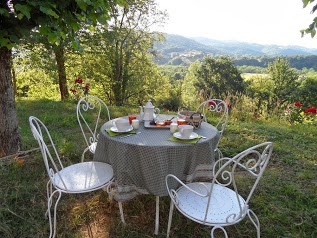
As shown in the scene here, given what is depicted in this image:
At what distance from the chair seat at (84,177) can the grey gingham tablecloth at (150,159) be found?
0.53ft

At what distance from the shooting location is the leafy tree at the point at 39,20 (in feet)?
6.75

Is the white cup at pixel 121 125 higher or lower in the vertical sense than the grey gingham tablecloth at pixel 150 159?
higher

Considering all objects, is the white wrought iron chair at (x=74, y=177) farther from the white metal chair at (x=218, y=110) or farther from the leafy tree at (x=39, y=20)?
the white metal chair at (x=218, y=110)

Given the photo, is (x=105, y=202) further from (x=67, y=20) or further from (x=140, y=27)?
(x=140, y=27)

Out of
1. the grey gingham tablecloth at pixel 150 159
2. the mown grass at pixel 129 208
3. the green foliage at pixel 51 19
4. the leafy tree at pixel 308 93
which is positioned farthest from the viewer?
the leafy tree at pixel 308 93

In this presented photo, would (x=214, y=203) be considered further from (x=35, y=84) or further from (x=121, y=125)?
(x=35, y=84)

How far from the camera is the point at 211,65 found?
2356cm

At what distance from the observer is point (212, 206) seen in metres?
1.68

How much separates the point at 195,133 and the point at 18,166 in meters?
2.01

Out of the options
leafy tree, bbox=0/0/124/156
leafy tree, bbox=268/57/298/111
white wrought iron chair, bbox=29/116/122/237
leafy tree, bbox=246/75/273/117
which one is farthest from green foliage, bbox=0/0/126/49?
leafy tree, bbox=268/57/298/111

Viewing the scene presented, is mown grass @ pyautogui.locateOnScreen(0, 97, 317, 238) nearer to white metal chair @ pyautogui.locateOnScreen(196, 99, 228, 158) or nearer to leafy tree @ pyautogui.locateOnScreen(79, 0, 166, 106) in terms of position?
white metal chair @ pyautogui.locateOnScreen(196, 99, 228, 158)

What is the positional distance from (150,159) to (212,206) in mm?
521

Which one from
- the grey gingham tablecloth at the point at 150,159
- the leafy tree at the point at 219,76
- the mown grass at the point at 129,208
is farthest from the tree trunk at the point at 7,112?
the leafy tree at the point at 219,76

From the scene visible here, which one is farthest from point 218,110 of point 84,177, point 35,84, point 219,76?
point 219,76
